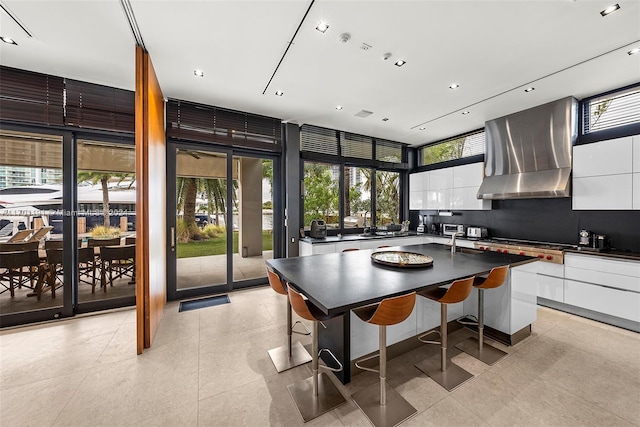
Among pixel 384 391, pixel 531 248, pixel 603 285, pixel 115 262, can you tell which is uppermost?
pixel 531 248

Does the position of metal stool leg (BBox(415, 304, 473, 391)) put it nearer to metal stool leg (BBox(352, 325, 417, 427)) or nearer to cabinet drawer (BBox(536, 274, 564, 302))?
metal stool leg (BBox(352, 325, 417, 427))

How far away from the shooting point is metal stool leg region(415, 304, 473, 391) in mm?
2068

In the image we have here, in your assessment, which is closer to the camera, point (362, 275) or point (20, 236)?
point (362, 275)

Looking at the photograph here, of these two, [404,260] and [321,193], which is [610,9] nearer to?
[404,260]

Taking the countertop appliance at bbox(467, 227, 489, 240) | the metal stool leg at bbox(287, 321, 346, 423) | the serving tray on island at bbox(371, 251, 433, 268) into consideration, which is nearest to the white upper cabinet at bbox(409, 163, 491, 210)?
the countertop appliance at bbox(467, 227, 489, 240)

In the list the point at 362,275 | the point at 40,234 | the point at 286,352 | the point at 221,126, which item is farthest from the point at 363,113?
the point at 40,234

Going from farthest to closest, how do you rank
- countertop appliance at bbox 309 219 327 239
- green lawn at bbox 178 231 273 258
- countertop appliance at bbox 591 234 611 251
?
countertop appliance at bbox 309 219 327 239 < green lawn at bbox 178 231 273 258 < countertop appliance at bbox 591 234 611 251

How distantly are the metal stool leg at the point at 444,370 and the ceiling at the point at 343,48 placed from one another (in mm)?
2525

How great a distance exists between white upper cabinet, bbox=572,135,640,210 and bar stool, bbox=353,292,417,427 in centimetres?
356

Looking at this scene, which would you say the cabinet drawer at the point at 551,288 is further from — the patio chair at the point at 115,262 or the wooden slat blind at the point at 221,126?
the patio chair at the point at 115,262

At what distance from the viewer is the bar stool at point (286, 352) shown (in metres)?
2.20

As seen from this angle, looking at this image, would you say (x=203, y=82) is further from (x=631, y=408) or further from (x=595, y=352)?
(x=595, y=352)

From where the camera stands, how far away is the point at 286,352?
2.47 m

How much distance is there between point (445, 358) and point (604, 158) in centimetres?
351
